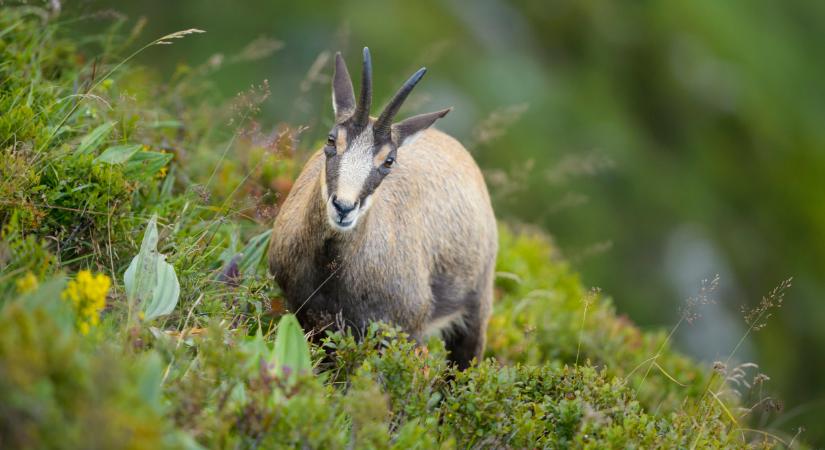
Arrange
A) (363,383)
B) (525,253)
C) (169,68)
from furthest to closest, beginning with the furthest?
(169,68)
(525,253)
(363,383)

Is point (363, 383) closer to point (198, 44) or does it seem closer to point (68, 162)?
point (68, 162)

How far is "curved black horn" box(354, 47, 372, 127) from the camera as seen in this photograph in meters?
5.00

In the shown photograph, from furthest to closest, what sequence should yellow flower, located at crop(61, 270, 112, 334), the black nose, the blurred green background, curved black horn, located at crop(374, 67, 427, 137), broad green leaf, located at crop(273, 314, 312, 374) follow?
the blurred green background, curved black horn, located at crop(374, 67, 427, 137), the black nose, broad green leaf, located at crop(273, 314, 312, 374), yellow flower, located at crop(61, 270, 112, 334)

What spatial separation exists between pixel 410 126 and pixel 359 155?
50 centimetres

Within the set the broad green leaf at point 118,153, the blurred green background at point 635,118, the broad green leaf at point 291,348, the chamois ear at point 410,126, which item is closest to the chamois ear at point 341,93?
the chamois ear at point 410,126

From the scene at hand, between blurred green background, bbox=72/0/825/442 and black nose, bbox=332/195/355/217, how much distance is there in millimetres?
7864

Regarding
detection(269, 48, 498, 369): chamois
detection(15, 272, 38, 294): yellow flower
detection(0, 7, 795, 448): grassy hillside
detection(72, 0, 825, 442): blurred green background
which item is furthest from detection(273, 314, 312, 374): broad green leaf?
detection(72, 0, 825, 442): blurred green background

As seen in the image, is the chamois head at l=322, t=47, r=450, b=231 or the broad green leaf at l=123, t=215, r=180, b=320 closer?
the broad green leaf at l=123, t=215, r=180, b=320

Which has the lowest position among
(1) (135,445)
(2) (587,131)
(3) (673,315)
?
(3) (673,315)

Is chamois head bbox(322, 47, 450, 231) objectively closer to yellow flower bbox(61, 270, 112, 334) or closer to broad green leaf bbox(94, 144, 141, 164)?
broad green leaf bbox(94, 144, 141, 164)

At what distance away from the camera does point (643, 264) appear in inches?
621

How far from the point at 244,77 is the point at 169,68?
1185 millimetres

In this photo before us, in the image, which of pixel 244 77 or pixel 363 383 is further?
pixel 244 77

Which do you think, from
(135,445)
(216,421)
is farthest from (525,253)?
(135,445)
